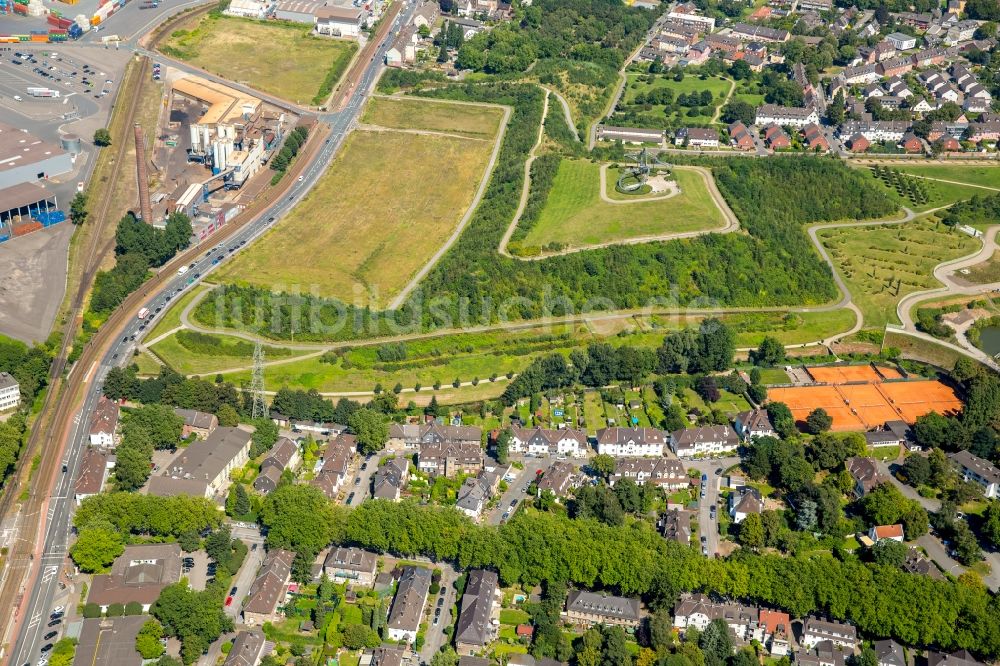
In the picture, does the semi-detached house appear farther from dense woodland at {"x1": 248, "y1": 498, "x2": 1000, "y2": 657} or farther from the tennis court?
the tennis court

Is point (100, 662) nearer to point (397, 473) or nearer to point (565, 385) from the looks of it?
point (397, 473)

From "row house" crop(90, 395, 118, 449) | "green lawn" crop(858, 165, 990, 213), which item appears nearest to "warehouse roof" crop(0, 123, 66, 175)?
"row house" crop(90, 395, 118, 449)

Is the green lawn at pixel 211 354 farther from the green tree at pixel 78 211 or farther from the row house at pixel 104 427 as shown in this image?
the green tree at pixel 78 211

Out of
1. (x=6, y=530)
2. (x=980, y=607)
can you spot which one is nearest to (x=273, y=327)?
(x=6, y=530)

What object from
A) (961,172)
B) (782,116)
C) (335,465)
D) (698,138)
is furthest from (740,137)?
(335,465)

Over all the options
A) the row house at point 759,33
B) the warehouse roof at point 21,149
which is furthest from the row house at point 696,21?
the warehouse roof at point 21,149

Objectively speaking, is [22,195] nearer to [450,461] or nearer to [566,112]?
[450,461]
